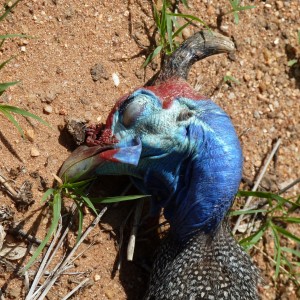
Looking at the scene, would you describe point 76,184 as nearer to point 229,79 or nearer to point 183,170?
point 183,170

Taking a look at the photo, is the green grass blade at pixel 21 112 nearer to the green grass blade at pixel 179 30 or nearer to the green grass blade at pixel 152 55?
the green grass blade at pixel 152 55

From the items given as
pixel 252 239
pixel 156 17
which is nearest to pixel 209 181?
pixel 252 239

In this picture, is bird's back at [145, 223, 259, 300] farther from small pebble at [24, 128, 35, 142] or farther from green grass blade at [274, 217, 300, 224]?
small pebble at [24, 128, 35, 142]

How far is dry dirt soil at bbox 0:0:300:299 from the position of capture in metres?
3.50

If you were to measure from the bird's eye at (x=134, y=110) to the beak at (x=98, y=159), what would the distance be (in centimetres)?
10

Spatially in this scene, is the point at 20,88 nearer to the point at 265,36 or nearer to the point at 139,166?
the point at 139,166

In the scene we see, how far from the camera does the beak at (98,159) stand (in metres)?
3.26

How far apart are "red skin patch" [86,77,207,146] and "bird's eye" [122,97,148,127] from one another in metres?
0.09

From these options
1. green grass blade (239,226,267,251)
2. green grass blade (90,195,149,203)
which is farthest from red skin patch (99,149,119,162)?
green grass blade (239,226,267,251)

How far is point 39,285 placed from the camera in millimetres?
3424

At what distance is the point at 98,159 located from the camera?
11.0 ft

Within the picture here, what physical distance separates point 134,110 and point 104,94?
0.59 metres

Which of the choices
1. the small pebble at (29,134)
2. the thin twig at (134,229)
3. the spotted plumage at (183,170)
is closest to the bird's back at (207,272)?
the spotted plumage at (183,170)

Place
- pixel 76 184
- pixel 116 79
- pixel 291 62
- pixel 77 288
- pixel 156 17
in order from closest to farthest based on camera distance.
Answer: pixel 76 184
pixel 77 288
pixel 116 79
pixel 156 17
pixel 291 62
